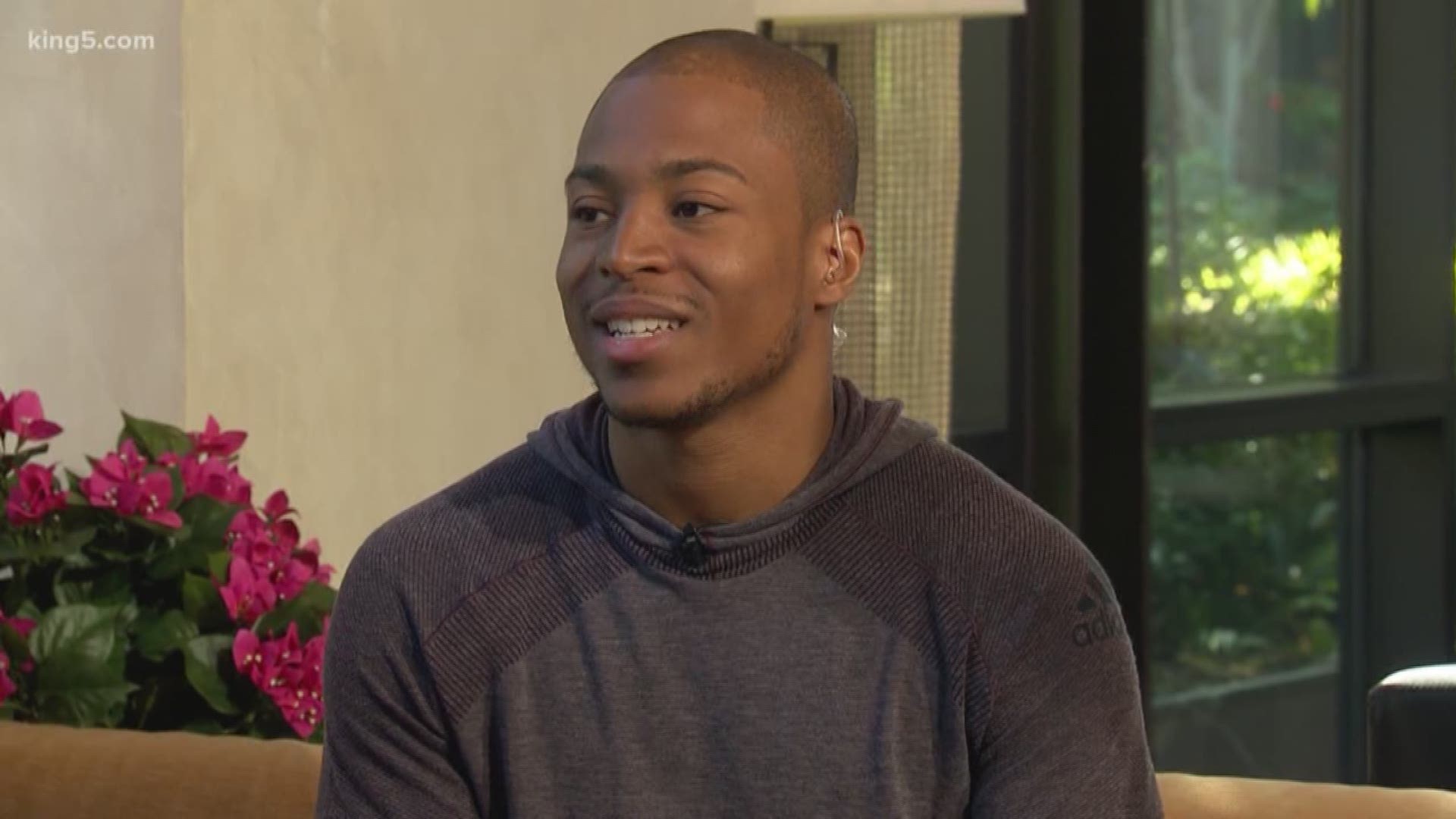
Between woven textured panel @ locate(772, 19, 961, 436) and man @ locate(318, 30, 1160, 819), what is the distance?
→ 230cm

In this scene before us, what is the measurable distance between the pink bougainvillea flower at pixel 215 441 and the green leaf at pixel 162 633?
0.19 m

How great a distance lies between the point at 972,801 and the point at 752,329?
12.7 inches

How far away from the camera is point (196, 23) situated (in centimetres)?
228

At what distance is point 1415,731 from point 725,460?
804mm

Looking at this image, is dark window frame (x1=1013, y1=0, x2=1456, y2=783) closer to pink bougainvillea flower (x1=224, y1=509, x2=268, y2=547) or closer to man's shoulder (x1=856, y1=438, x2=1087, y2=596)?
pink bougainvillea flower (x1=224, y1=509, x2=268, y2=547)

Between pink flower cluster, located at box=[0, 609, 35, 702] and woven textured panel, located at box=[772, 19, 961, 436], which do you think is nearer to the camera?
pink flower cluster, located at box=[0, 609, 35, 702]

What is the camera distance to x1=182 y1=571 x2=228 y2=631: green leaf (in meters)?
2.09

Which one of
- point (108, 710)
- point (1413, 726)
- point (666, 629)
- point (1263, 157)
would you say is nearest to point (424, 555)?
point (666, 629)

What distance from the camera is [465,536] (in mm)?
1439

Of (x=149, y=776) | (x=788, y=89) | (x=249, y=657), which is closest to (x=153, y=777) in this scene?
(x=149, y=776)

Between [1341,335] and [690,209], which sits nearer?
[690,209]

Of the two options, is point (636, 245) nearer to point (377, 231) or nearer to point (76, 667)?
point (76, 667)

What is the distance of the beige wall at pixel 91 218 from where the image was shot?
7.51ft

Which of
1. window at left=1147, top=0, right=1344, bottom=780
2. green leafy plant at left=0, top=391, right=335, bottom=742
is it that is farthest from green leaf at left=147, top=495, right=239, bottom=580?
window at left=1147, top=0, right=1344, bottom=780
